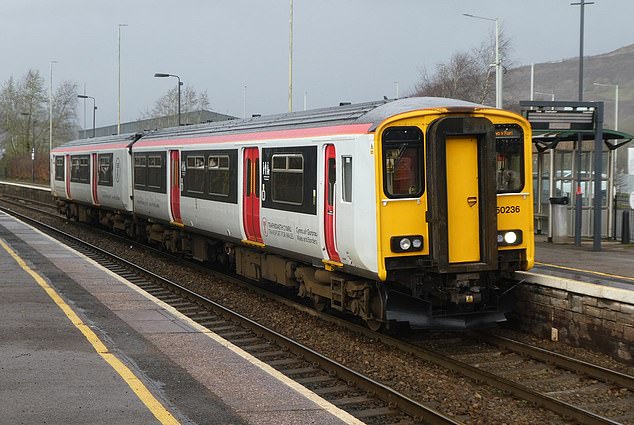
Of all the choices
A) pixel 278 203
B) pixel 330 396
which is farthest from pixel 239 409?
pixel 278 203

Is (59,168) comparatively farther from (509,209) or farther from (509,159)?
(509,209)

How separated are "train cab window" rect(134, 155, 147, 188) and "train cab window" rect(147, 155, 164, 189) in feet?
1.14

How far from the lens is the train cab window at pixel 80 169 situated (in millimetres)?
29647

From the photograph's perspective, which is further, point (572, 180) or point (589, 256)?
point (572, 180)

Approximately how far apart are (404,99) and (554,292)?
3427 mm

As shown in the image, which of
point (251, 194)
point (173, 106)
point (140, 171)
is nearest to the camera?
point (251, 194)

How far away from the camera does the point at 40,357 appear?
9.27 meters

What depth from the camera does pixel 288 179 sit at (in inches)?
533

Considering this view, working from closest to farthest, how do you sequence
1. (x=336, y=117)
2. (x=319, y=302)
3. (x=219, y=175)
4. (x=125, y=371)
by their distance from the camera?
(x=125, y=371) → (x=336, y=117) → (x=319, y=302) → (x=219, y=175)

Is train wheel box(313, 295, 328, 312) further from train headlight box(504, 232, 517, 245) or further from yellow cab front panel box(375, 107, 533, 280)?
train headlight box(504, 232, 517, 245)

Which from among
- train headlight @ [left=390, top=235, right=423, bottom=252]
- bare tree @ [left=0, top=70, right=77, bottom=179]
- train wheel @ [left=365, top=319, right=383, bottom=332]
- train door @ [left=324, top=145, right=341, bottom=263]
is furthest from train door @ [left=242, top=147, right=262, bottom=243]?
bare tree @ [left=0, top=70, right=77, bottom=179]

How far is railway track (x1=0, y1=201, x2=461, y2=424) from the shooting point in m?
8.43

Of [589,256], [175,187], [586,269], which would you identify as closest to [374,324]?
[586,269]

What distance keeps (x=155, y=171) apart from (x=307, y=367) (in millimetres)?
12060
